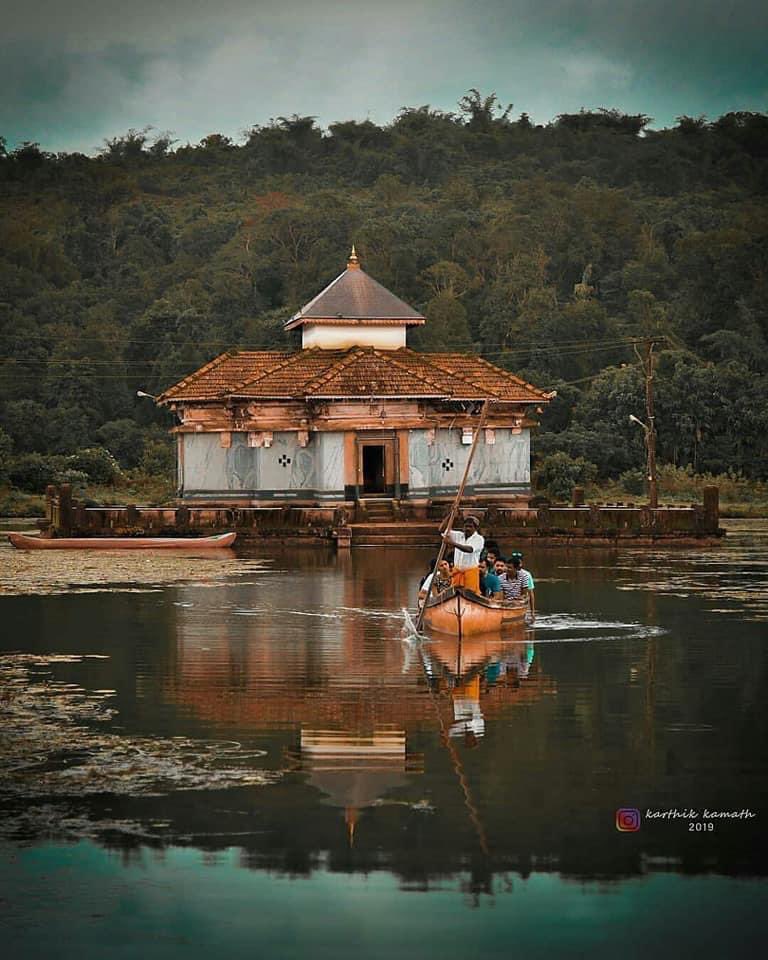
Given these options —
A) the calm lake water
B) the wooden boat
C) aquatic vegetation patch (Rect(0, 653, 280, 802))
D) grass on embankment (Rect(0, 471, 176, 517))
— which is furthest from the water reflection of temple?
grass on embankment (Rect(0, 471, 176, 517))

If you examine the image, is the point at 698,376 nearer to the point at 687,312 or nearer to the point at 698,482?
the point at 698,482

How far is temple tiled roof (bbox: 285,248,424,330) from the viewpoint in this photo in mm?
52562

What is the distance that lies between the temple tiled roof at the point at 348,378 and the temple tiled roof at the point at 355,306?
105 centimetres

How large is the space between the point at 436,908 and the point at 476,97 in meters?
143

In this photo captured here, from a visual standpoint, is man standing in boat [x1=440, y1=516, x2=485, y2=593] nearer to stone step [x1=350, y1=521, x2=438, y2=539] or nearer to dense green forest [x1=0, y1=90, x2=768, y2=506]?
stone step [x1=350, y1=521, x2=438, y2=539]

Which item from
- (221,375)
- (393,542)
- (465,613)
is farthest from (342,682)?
(221,375)

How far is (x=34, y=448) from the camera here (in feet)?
244

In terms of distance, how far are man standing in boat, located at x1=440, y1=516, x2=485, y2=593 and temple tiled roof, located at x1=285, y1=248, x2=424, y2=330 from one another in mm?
28860

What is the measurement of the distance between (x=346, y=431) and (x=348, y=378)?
1569 mm

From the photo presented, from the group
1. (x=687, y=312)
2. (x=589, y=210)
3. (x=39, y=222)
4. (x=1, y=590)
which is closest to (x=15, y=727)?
(x=1, y=590)

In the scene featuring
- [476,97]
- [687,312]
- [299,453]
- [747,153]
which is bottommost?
[299,453]

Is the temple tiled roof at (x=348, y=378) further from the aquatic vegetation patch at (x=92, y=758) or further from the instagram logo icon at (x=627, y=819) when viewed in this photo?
the instagram logo icon at (x=627, y=819)

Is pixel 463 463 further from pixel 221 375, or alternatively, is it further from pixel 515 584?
pixel 515 584

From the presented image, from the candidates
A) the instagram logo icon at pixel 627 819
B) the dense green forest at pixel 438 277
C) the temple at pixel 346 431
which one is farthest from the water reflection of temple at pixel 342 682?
the dense green forest at pixel 438 277
